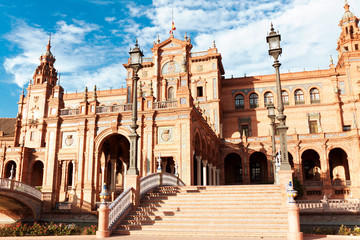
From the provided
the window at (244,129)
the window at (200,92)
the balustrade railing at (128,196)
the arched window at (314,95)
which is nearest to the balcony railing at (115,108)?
the balustrade railing at (128,196)

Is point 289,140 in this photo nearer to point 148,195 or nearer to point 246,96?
point 246,96

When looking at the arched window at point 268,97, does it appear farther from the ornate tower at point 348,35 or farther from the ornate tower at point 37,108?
the ornate tower at point 37,108

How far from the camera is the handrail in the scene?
2383cm

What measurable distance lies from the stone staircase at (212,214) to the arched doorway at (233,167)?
25.3 meters

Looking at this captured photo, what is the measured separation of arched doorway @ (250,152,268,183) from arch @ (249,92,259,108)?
7.42 m

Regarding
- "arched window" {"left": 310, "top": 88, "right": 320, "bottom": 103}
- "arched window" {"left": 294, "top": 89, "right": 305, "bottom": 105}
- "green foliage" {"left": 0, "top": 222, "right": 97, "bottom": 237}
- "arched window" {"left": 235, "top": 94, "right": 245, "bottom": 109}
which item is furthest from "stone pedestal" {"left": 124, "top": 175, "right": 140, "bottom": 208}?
"arched window" {"left": 310, "top": 88, "right": 320, "bottom": 103}

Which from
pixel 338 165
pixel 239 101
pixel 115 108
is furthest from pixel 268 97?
pixel 115 108

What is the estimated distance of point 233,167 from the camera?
4075 cm

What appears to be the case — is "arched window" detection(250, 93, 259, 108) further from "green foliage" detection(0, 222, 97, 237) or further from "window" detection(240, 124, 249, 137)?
"green foliage" detection(0, 222, 97, 237)

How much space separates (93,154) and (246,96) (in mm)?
25713

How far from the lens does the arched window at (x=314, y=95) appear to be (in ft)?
138

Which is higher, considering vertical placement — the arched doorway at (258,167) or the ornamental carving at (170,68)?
the ornamental carving at (170,68)

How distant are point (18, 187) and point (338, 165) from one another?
34047 mm

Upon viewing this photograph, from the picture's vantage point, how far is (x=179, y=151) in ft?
76.1
